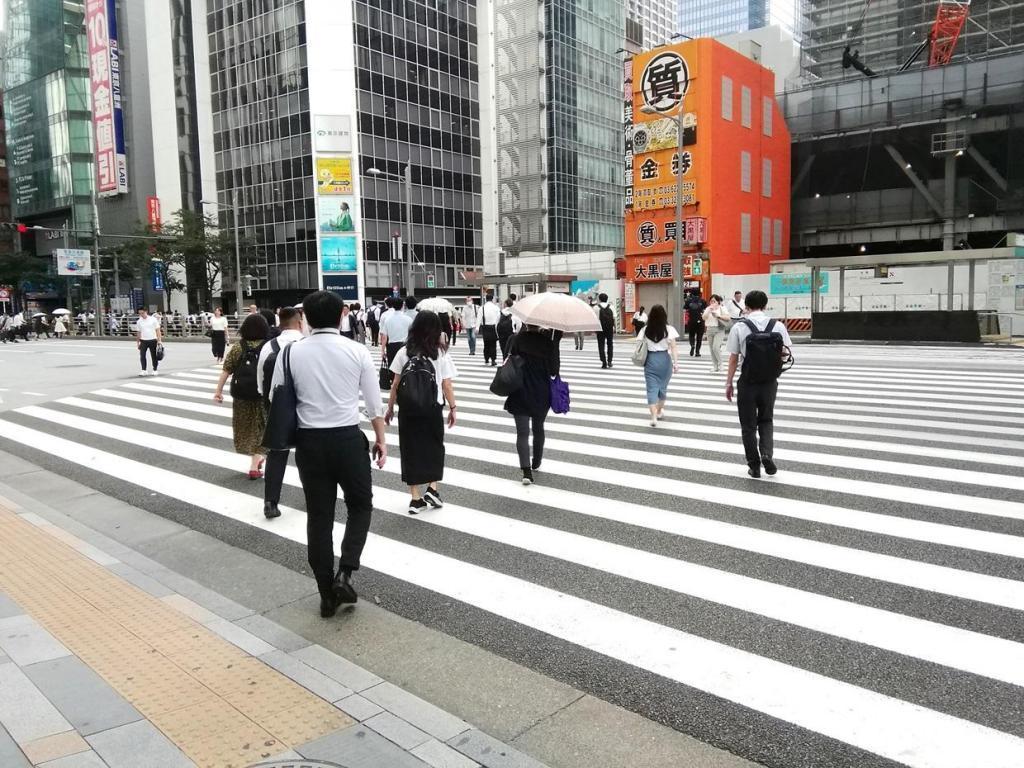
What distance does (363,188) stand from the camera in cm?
6216

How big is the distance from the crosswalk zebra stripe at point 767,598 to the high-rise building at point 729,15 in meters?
178

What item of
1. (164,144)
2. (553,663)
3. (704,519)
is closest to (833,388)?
(704,519)

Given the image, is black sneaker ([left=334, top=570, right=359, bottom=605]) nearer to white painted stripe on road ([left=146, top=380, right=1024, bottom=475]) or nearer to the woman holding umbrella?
the woman holding umbrella

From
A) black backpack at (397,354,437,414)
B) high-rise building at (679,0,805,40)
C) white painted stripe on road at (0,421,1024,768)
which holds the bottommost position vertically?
white painted stripe on road at (0,421,1024,768)

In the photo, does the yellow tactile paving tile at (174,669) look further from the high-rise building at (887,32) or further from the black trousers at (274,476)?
the high-rise building at (887,32)

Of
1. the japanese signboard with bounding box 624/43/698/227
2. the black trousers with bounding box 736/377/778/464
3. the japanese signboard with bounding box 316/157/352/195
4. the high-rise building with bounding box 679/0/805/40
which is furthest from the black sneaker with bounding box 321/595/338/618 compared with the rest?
the high-rise building with bounding box 679/0/805/40

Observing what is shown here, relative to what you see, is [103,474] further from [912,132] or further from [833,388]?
[912,132]

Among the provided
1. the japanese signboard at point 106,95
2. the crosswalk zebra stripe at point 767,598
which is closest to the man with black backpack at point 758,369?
the crosswalk zebra stripe at point 767,598

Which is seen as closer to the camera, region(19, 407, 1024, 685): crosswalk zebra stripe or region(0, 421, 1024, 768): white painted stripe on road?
region(0, 421, 1024, 768): white painted stripe on road

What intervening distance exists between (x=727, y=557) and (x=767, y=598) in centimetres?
72

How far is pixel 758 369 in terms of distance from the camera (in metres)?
7.06

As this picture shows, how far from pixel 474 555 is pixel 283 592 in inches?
51.8

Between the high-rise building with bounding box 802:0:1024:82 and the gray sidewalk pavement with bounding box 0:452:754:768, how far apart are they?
4968 centimetres

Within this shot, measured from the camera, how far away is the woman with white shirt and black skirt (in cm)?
593
